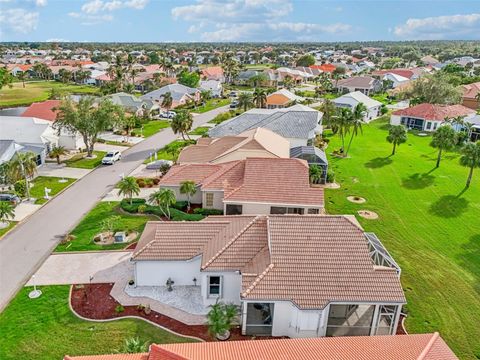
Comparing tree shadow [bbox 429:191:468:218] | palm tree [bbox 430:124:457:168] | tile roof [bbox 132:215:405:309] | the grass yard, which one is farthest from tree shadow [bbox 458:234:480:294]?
the grass yard

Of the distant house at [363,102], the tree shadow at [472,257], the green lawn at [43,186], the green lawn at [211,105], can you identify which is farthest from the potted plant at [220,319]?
the green lawn at [211,105]

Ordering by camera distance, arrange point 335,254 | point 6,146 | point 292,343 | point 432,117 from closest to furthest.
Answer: point 292,343, point 335,254, point 6,146, point 432,117

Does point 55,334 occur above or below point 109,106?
below

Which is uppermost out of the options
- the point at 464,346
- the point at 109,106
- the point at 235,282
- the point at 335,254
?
the point at 109,106

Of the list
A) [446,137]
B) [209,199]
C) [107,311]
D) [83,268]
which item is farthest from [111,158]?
[446,137]

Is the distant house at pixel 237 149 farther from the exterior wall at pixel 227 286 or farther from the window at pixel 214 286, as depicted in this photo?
the exterior wall at pixel 227 286

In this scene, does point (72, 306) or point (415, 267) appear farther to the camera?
point (415, 267)

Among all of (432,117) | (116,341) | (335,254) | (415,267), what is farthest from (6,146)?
(432,117)

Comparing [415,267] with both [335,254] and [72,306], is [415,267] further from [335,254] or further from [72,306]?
[72,306]
